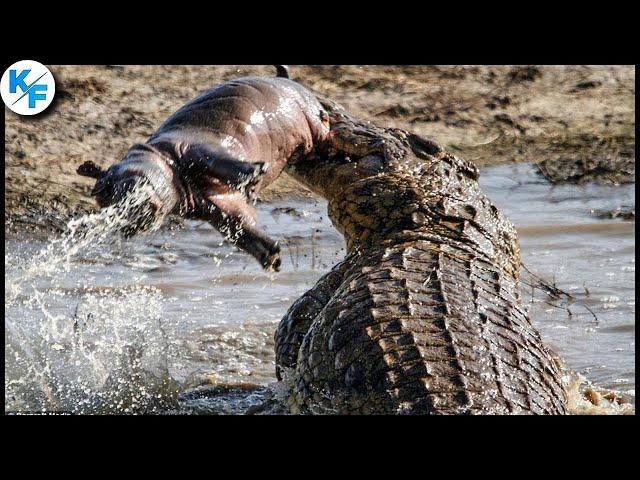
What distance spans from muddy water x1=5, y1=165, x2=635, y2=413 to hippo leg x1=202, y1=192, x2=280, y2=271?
2.65ft

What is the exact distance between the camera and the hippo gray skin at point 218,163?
3.21 metres

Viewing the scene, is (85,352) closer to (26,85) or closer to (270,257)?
(26,85)

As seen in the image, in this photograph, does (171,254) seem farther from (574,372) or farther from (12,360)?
(574,372)

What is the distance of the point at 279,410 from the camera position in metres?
4.13

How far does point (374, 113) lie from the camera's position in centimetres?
948

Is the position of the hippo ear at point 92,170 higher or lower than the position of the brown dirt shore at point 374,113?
lower

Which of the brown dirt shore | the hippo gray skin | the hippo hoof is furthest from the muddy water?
the hippo hoof

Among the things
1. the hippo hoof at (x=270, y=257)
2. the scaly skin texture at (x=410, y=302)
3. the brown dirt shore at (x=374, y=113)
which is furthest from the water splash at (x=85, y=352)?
the brown dirt shore at (x=374, y=113)

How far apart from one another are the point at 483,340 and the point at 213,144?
1.10 metres

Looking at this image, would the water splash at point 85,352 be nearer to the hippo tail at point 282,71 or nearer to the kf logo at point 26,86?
the kf logo at point 26,86

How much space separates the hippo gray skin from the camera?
3.21 metres

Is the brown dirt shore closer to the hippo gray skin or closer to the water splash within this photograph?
the water splash

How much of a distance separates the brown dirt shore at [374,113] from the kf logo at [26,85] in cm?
229
